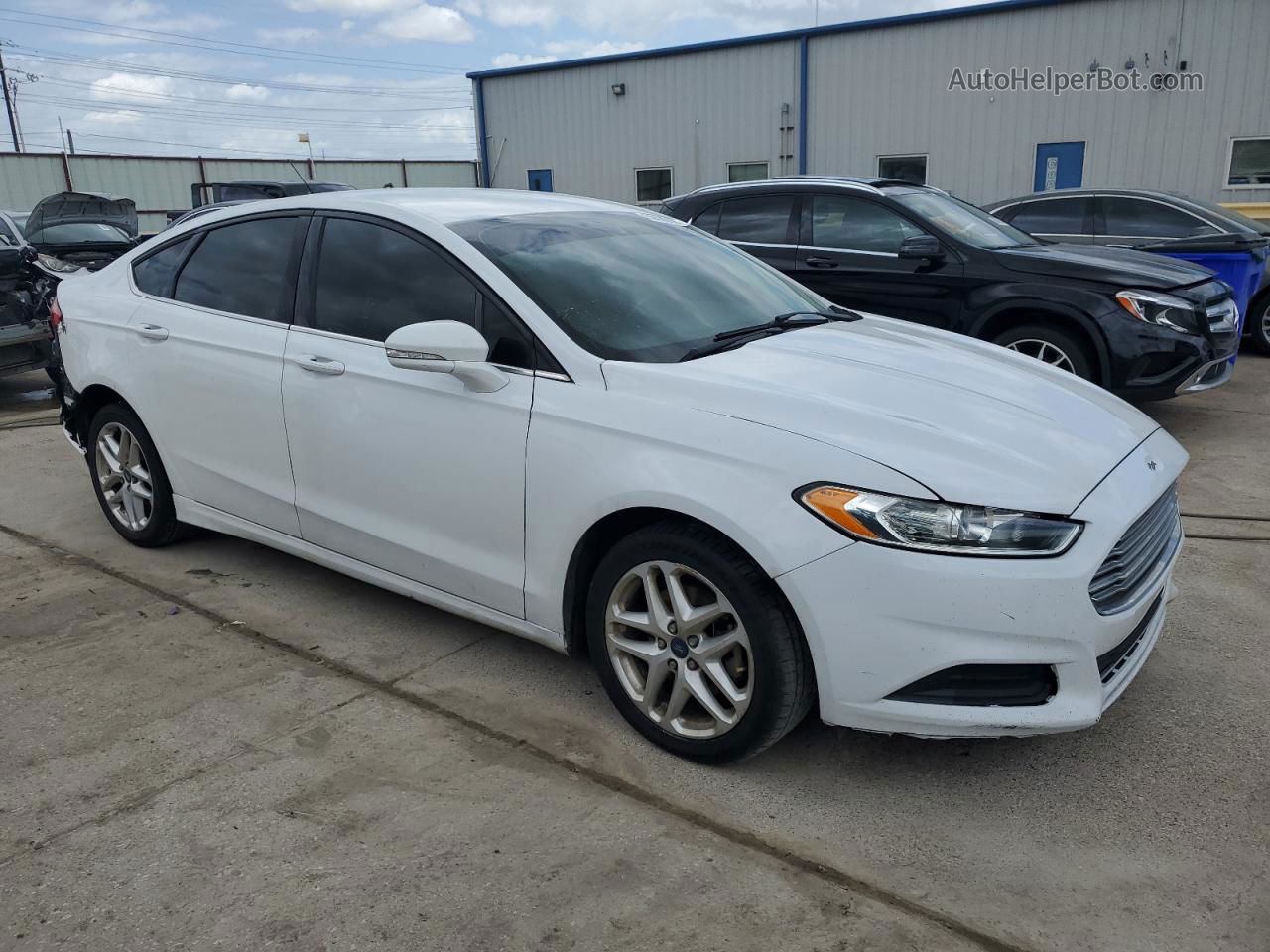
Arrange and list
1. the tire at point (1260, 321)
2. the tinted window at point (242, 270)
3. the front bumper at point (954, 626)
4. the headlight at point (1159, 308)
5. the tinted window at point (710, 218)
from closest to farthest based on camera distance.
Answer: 1. the front bumper at point (954, 626)
2. the tinted window at point (242, 270)
3. the headlight at point (1159, 308)
4. the tinted window at point (710, 218)
5. the tire at point (1260, 321)

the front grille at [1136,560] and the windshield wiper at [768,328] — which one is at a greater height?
the windshield wiper at [768,328]

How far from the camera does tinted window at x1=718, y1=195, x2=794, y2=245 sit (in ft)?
25.2

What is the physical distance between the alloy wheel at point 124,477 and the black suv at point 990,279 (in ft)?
15.5

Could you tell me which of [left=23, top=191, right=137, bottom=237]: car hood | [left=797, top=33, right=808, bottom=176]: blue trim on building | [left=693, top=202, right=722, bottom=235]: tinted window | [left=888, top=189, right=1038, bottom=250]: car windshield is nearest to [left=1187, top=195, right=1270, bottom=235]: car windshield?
[left=888, top=189, right=1038, bottom=250]: car windshield

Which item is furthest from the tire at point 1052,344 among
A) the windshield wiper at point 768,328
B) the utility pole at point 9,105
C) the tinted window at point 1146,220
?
the utility pole at point 9,105

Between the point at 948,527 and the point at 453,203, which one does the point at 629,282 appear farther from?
the point at 948,527

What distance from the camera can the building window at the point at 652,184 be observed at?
20.3m

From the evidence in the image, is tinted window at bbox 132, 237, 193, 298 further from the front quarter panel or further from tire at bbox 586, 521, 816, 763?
tire at bbox 586, 521, 816, 763

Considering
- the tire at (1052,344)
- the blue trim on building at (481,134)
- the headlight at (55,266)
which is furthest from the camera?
the blue trim on building at (481,134)

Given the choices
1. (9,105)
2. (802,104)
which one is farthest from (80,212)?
(9,105)

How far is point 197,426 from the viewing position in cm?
424

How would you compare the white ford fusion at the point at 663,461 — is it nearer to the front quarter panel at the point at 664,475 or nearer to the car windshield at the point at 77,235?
the front quarter panel at the point at 664,475

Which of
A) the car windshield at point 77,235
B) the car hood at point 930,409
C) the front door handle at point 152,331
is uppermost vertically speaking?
the car windshield at point 77,235

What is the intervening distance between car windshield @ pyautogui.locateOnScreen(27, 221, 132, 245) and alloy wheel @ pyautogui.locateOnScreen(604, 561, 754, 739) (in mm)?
12015
